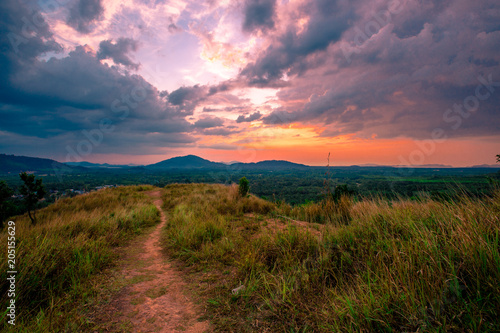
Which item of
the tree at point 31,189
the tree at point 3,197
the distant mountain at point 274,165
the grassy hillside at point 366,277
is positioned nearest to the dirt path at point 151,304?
the grassy hillside at point 366,277

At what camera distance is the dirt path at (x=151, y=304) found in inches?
98.7

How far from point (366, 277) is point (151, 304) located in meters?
3.29

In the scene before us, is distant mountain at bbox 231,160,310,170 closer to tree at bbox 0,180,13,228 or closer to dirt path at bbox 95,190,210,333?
tree at bbox 0,180,13,228

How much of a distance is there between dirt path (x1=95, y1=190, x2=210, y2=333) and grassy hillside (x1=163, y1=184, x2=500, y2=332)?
0.32 meters

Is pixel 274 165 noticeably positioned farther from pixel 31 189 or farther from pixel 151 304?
pixel 151 304

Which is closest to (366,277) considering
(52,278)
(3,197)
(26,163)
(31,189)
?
(52,278)

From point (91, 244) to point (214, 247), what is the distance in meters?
2.75

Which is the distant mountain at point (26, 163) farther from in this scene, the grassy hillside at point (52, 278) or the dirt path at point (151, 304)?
the dirt path at point (151, 304)

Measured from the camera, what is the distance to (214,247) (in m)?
4.59


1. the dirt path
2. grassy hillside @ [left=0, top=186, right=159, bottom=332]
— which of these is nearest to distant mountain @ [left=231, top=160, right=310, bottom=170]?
grassy hillside @ [left=0, top=186, right=159, bottom=332]

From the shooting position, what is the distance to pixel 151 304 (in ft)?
9.70

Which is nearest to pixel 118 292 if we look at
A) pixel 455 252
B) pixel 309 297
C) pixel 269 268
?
pixel 269 268

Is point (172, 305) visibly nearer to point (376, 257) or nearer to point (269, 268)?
point (269, 268)

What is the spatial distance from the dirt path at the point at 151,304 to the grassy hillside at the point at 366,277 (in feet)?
1.04
